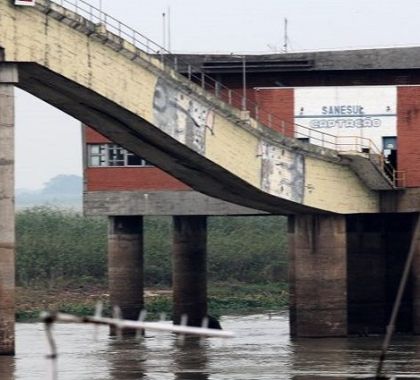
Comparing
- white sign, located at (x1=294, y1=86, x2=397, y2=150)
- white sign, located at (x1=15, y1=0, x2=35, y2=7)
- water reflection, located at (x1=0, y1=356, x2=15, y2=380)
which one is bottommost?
water reflection, located at (x1=0, y1=356, x2=15, y2=380)

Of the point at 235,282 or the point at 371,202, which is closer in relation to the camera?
the point at 371,202

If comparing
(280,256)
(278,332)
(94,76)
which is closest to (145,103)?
(94,76)

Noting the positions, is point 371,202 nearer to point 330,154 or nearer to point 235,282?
point 330,154

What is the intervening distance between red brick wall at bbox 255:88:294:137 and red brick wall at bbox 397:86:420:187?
4.21 m

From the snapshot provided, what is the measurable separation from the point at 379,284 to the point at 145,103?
18.9 meters

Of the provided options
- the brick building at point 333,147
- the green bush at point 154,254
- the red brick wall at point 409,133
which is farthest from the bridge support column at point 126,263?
the green bush at point 154,254

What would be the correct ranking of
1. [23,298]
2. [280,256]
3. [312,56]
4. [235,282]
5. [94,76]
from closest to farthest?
[94,76] → [312,56] → [23,298] → [235,282] → [280,256]

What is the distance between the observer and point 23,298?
92000mm

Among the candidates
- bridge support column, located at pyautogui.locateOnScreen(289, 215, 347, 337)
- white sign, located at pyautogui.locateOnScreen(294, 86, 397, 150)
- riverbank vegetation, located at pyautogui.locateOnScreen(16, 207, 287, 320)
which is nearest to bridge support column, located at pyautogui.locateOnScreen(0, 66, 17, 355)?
bridge support column, located at pyautogui.locateOnScreen(289, 215, 347, 337)

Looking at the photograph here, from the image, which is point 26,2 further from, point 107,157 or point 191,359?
point 107,157

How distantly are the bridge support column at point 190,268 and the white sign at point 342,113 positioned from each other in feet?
35.3

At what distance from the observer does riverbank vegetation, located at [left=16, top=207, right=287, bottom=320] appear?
89.8 metres

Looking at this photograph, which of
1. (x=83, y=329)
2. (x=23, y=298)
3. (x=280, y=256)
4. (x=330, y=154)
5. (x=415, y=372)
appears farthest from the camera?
(x=280, y=256)

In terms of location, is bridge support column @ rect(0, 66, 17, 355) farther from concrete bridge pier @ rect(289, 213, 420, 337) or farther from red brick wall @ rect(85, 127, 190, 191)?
red brick wall @ rect(85, 127, 190, 191)
